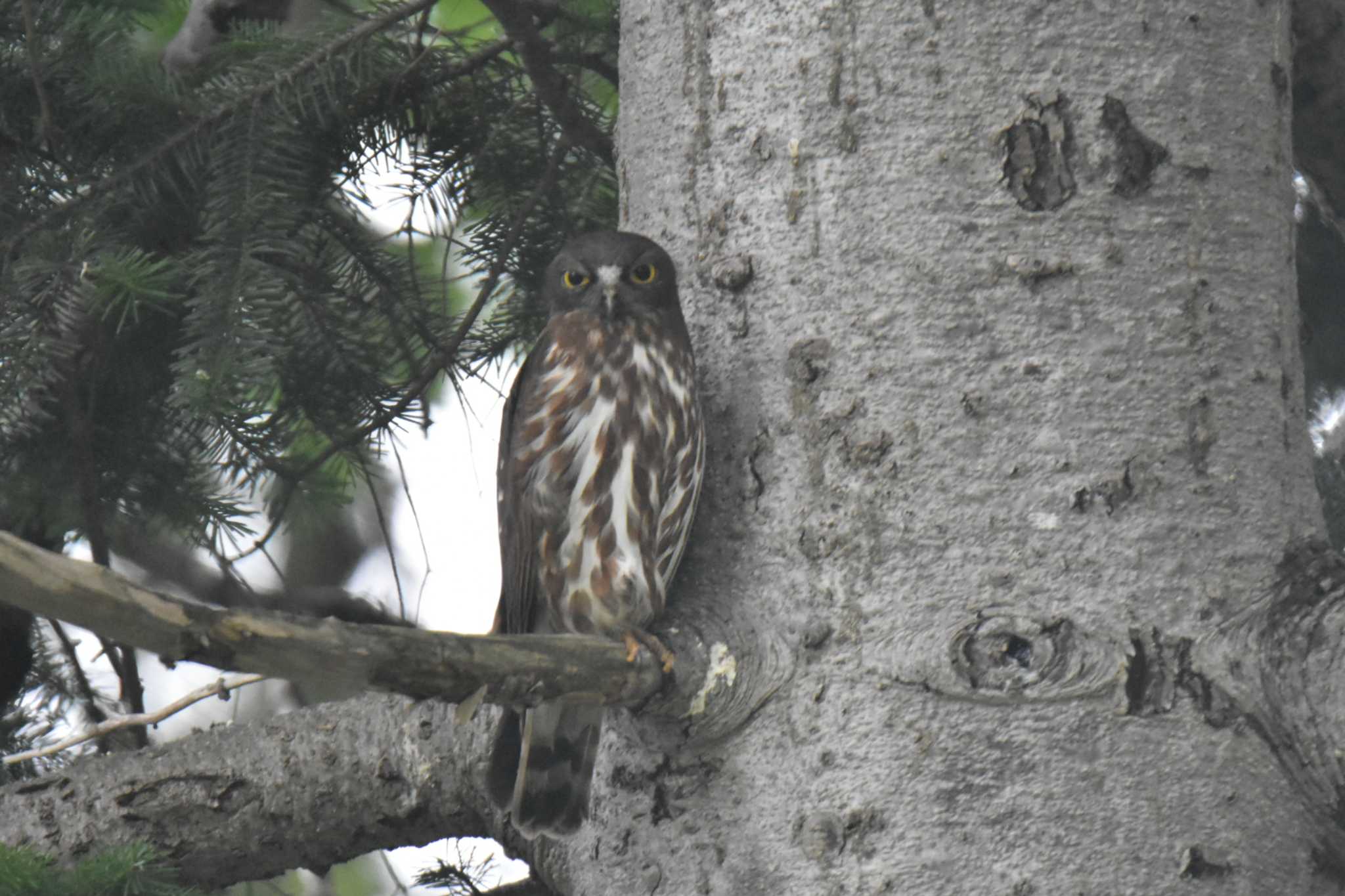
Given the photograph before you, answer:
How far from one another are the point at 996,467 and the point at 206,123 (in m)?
1.27

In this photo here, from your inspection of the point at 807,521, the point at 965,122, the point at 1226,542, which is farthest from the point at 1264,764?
the point at 965,122

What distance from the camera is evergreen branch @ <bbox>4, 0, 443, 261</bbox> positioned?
2.17 meters

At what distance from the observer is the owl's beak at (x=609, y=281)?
225 cm

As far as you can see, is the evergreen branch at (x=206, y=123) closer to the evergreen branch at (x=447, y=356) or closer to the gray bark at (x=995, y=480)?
the evergreen branch at (x=447, y=356)

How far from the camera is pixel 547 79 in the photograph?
244 centimetres

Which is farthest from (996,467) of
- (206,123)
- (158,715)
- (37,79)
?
(37,79)

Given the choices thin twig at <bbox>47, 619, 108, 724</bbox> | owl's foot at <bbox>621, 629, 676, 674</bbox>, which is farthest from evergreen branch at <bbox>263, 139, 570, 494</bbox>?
owl's foot at <bbox>621, 629, 676, 674</bbox>

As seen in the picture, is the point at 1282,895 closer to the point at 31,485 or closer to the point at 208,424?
the point at 208,424

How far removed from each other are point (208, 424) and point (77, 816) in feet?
1.84

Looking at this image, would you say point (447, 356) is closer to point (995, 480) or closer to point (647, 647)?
point (647, 647)

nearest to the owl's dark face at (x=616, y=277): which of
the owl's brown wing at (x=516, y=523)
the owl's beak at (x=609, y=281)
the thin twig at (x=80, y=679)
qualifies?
the owl's beak at (x=609, y=281)

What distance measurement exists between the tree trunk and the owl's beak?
1.02 ft

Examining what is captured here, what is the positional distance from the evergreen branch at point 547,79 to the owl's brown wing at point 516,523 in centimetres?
39

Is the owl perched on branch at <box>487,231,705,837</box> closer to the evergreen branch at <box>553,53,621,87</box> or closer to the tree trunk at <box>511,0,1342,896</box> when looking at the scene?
the tree trunk at <box>511,0,1342,896</box>
